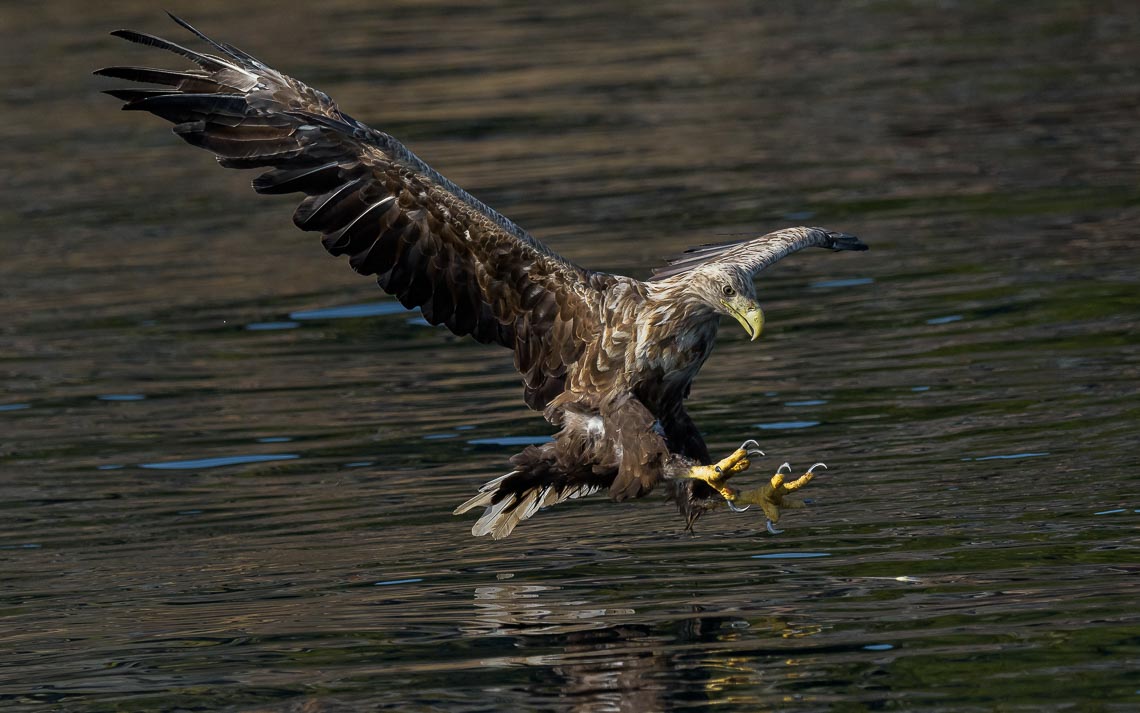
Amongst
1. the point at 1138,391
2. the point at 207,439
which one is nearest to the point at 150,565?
the point at 207,439

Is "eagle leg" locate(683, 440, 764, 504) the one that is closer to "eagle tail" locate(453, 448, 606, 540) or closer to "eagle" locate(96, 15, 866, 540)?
"eagle" locate(96, 15, 866, 540)

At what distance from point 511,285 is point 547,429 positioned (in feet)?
5.56

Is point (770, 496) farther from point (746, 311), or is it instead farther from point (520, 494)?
point (520, 494)

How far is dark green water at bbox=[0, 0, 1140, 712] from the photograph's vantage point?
6422mm

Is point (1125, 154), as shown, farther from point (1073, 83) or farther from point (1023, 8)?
point (1023, 8)

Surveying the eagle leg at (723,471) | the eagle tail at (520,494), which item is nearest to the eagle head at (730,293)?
the eagle leg at (723,471)

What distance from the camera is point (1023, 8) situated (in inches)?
857

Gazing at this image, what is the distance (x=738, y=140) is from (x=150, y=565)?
9.02m

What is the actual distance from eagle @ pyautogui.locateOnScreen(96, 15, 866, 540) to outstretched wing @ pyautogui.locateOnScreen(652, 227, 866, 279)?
2 centimetres

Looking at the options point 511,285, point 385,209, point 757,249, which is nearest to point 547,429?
point 511,285

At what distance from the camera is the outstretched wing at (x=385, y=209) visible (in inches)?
297

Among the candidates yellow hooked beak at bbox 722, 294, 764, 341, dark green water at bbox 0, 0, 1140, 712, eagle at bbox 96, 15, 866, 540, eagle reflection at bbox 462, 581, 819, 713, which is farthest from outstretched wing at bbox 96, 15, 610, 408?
eagle reflection at bbox 462, 581, 819, 713

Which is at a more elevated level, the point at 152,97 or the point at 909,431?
the point at 152,97

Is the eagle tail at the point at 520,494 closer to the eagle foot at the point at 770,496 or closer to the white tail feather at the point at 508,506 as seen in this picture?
the white tail feather at the point at 508,506
